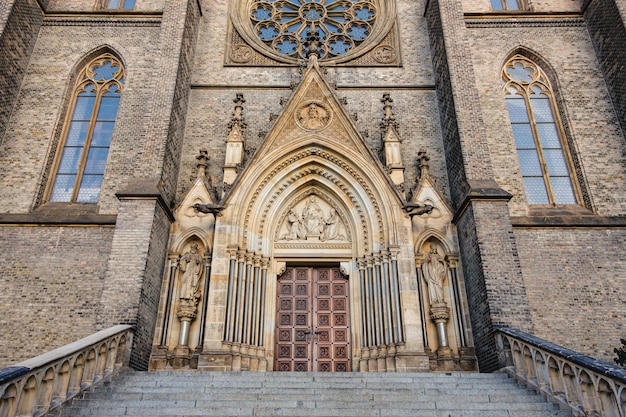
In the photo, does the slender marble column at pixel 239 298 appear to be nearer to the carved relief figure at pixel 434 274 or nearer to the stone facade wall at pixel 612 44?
the carved relief figure at pixel 434 274

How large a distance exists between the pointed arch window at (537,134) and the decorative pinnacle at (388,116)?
3380 mm

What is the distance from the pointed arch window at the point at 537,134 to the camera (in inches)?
469

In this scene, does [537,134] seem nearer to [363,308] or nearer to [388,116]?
[388,116]

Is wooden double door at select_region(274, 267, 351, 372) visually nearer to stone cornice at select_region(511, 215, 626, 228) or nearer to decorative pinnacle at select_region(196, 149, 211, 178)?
decorative pinnacle at select_region(196, 149, 211, 178)

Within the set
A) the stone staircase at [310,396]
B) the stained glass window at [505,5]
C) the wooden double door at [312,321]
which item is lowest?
the stone staircase at [310,396]

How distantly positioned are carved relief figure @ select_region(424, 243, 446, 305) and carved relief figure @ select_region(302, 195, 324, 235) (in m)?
2.70

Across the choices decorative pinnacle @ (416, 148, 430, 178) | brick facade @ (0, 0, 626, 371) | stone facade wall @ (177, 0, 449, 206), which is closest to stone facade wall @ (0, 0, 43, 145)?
brick facade @ (0, 0, 626, 371)

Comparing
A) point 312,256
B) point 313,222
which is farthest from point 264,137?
point 312,256

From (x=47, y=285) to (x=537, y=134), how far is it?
500 inches

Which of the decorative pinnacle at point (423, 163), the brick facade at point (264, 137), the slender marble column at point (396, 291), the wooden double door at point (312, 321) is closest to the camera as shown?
the slender marble column at point (396, 291)

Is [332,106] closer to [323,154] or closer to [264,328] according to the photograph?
[323,154]

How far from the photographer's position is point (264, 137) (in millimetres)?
11484

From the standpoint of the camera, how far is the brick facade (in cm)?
972

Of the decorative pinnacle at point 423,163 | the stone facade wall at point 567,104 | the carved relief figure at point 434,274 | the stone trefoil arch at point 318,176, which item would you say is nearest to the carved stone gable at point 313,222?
the stone trefoil arch at point 318,176
